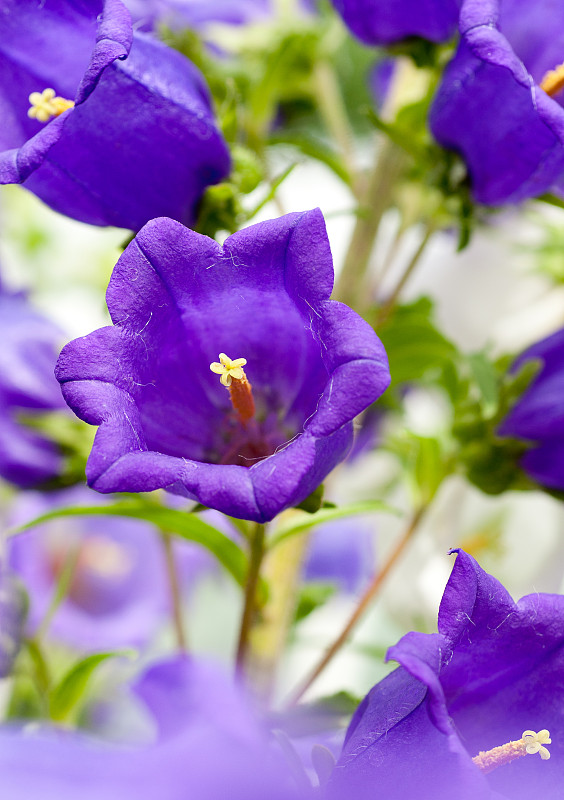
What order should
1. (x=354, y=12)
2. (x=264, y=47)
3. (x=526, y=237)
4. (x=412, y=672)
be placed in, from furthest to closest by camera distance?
1. (x=526, y=237)
2. (x=264, y=47)
3. (x=354, y=12)
4. (x=412, y=672)

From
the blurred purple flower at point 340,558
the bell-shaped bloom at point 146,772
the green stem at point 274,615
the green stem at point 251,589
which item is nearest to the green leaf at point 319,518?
the green stem at point 251,589

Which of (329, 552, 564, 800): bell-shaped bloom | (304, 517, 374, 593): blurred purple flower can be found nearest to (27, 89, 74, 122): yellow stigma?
(329, 552, 564, 800): bell-shaped bloom

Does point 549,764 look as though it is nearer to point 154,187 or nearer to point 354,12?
point 154,187

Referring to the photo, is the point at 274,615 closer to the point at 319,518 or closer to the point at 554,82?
the point at 319,518

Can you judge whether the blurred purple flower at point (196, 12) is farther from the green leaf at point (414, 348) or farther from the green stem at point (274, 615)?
the green stem at point (274, 615)

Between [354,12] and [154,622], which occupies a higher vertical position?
[354,12]

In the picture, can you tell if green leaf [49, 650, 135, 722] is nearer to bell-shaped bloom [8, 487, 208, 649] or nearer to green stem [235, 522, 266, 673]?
green stem [235, 522, 266, 673]

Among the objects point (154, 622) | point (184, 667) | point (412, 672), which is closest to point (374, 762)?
point (412, 672)
